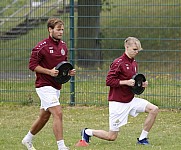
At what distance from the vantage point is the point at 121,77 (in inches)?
388

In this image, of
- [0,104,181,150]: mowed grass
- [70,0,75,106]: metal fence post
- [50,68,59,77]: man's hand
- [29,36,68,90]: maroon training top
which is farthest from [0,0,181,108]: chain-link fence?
[50,68,59,77]: man's hand

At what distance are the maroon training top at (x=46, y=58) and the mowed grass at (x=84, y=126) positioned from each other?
1053 millimetres

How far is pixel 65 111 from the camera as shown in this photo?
46.8 feet

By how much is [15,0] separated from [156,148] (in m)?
8.18

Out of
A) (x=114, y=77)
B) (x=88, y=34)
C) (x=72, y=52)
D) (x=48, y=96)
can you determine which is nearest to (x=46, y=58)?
(x=48, y=96)

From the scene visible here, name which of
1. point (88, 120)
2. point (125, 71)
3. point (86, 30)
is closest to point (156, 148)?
point (125, 71)

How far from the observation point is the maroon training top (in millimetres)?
9359

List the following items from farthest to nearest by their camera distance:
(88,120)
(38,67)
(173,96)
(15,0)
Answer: (15,0) < (173,96) < (88,120) < (38,67)

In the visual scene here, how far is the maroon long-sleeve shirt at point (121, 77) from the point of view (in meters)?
9.77

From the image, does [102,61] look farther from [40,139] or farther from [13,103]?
[40,139]

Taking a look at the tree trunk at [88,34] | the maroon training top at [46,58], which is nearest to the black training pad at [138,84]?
the maroon training top at [46,58]

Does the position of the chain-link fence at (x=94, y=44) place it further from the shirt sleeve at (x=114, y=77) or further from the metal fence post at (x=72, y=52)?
the shirt sleeve at (x=114, y=77)

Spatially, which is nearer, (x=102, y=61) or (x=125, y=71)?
(x=125, y=71)

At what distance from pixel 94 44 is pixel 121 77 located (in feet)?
16.2
